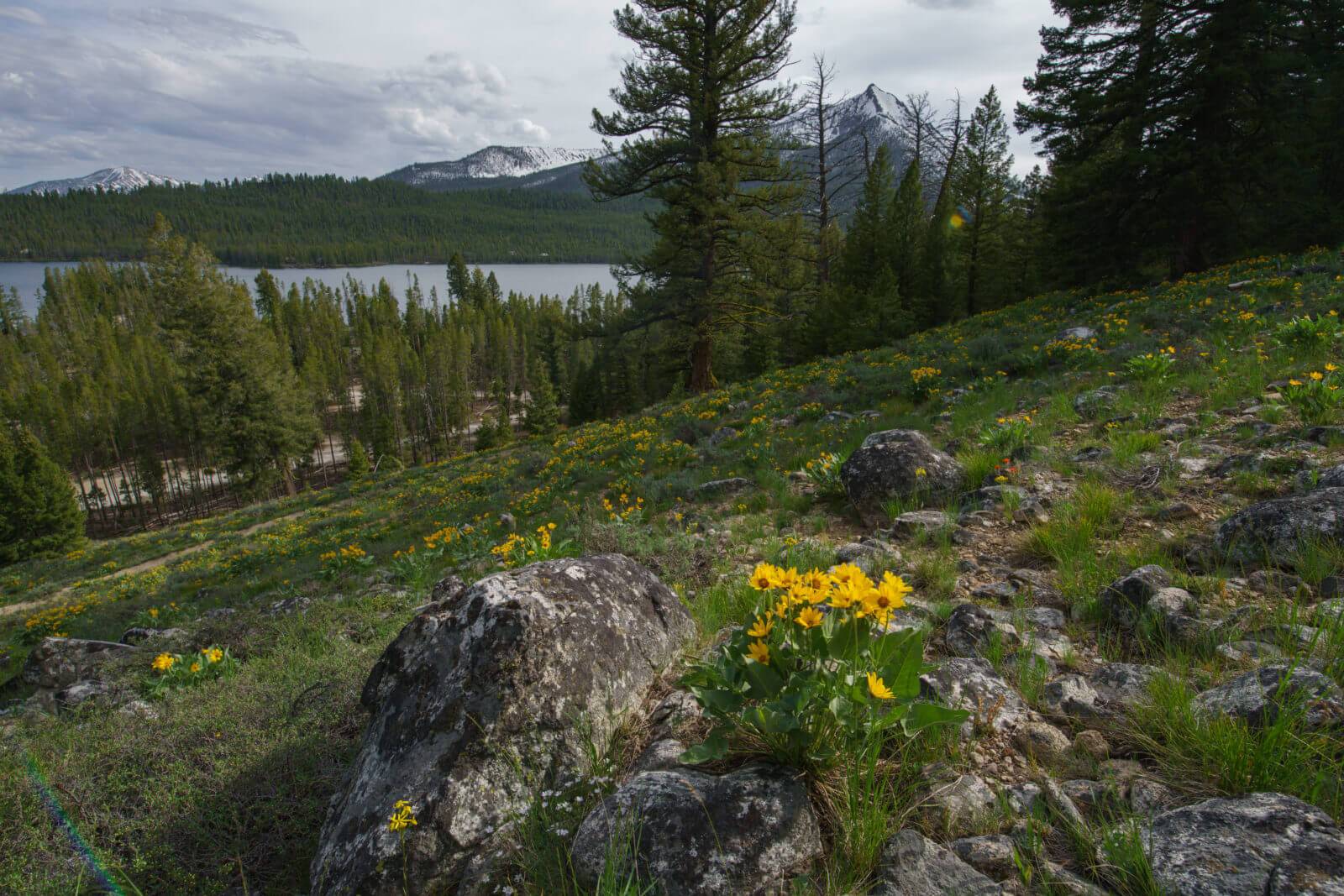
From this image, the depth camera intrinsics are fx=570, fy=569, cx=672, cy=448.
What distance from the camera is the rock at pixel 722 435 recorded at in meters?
9.75

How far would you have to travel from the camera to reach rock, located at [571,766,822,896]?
5.67ft

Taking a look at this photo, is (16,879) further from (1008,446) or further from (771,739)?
(1008,446)

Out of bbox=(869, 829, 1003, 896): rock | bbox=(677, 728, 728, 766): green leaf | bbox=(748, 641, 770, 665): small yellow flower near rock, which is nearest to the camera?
bbox=(869, 829, 1003, 896): rock

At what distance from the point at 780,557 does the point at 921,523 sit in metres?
1.17

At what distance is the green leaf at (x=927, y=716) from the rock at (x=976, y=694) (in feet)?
1.07

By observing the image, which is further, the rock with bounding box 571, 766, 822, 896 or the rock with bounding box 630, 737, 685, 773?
the rock with bounding box 630, 737, 685, 773

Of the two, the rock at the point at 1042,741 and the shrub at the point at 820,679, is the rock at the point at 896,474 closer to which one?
the rock at the point at 1042,741

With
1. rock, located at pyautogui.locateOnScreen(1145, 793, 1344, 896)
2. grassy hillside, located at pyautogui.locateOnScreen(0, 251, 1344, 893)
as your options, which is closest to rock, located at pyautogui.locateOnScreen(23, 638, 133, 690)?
grassy hillside, located at pyautogui.locateOnScreen(0, 251, 1344, 893)

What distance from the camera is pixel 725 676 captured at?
2178 millimetres

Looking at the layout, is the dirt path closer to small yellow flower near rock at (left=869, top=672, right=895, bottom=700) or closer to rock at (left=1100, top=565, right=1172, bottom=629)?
small yellow flower near rock at (left=869, top=672, right=895, bottom=700)

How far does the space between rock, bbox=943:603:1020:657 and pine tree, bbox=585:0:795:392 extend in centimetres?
1589

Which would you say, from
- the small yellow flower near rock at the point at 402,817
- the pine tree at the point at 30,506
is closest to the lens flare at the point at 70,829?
the small yellow flower near rock at the point at 402,817

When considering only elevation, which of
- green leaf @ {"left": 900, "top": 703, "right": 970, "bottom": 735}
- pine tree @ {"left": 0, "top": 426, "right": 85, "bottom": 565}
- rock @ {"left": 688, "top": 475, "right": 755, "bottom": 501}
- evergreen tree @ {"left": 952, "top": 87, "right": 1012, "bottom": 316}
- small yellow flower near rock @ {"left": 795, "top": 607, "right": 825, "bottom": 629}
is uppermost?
evergreen tree @ {"left": 952, "top": 87, "right": 1012, "bottom": 316}

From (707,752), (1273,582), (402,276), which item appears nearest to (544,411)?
(1273,582)
